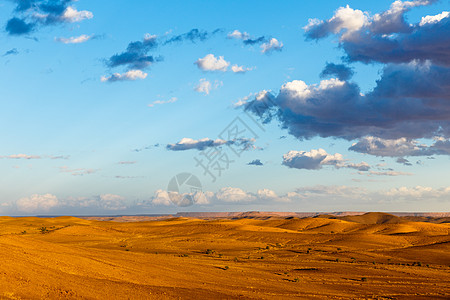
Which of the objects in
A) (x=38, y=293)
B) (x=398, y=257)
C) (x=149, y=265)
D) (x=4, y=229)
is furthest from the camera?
(x=4, y=229)

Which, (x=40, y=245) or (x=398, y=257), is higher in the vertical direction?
(x=40, y=245)

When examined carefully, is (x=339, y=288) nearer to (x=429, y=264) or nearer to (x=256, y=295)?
(x=256, y=295)

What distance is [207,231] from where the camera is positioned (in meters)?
71.2

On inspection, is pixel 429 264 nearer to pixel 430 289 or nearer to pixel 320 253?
pixel 320 253

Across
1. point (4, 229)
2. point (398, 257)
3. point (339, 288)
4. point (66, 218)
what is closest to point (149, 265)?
point (339, 288)

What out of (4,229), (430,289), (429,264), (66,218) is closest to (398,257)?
(429,264)

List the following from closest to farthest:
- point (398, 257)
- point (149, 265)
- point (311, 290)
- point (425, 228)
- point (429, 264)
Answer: point (311, 290)
point (149, 265)
point (429, 264)
point (398, 257)
point (425, 228)

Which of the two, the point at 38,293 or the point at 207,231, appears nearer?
the point at 38,293

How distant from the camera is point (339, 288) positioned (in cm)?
2619

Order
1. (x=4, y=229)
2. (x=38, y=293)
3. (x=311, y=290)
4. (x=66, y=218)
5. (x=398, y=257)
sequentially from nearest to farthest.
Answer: (x=38, y=293) → (x=311, y=290) → (x=398, y=257) → (x=4, y=229) → (x=66, y=218)

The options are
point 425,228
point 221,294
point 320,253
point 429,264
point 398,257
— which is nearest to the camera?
point 221,294

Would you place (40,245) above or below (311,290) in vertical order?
above

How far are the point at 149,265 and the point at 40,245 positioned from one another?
24.8 feet

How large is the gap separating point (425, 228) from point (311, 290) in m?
59.9
